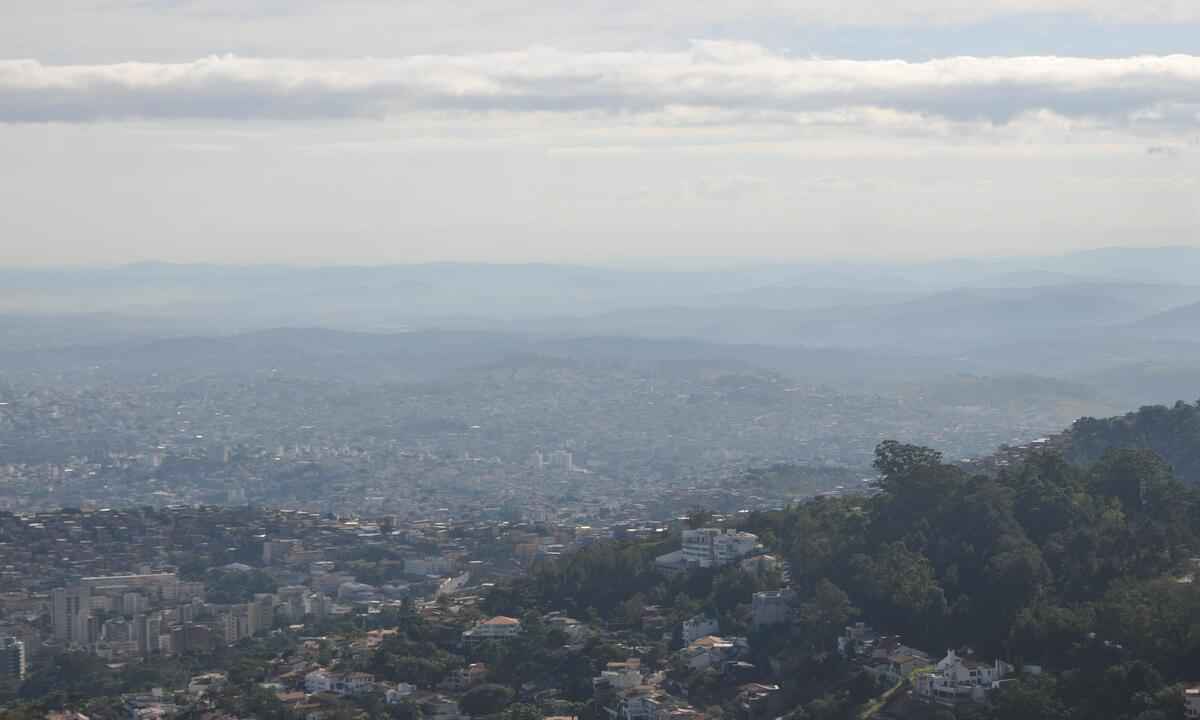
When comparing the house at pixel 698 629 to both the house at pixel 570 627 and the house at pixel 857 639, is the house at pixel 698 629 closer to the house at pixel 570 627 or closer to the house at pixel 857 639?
the house at pixel 570 627

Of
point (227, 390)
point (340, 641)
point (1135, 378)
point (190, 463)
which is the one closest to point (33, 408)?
point (227, 390)

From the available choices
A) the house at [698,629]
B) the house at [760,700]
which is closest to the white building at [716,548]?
the house at [698,629]

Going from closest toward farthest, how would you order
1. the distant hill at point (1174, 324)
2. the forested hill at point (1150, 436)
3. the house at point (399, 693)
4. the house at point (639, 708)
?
1. the house at point (639, 708)
2. the house at point (399, 693)
3. the forested hill at point (1150, 436)
4. the distant hill at point (1174, 324)

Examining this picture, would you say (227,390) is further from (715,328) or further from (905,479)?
(905,479)

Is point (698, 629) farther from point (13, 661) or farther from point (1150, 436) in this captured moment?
point (1150, 436)

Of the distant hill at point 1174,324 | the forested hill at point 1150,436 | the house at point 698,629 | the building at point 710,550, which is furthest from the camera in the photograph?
the distant hill at point 1174,324

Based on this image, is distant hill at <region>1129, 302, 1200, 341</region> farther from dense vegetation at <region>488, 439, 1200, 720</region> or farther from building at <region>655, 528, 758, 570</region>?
building at <region>655, 528, 758, 570</region>

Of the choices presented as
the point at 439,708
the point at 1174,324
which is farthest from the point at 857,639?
the point at 1174,324
